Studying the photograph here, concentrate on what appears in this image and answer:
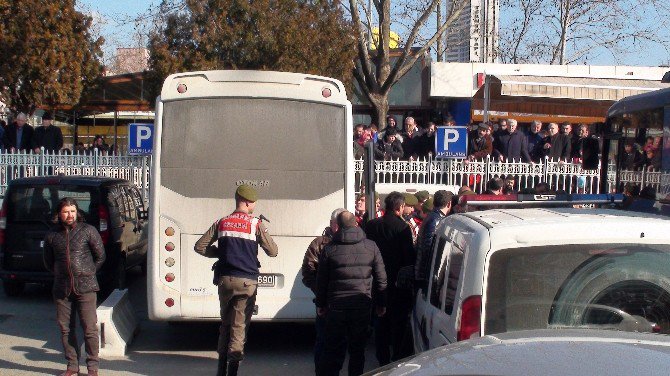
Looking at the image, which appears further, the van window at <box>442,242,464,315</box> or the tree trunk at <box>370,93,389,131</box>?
the tree trunk at <box>370,93,389,131</box>

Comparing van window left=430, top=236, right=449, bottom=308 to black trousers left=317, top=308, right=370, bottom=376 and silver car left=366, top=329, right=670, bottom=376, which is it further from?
silver car left=366, top=329, right=670, bottom=376

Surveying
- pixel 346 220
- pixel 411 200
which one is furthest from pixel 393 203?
pixel 411 200

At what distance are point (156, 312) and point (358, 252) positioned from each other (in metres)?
3.34

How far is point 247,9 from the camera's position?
75.7 ft

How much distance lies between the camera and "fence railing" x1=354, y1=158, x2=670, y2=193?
18.5 m

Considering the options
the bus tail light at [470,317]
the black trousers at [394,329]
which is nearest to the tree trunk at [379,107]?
the black trousers at [394,329]

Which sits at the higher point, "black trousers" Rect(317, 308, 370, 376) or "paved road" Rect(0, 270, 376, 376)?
"black trousers" Rect(317, 308, 370, 376)

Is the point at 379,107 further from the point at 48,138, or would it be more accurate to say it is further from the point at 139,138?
the point at 139,138

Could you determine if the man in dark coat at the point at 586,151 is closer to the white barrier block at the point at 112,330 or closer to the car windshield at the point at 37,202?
the car windshield at the point at 37,202

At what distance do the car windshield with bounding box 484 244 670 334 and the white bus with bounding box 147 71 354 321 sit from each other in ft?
18.1

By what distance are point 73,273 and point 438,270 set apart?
3986 millimetres

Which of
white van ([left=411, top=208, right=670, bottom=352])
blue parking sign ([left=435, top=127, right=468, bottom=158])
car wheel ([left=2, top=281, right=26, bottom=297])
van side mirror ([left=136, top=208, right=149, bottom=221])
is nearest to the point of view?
white van ([left=411, top=208, right=670, bottom=352])

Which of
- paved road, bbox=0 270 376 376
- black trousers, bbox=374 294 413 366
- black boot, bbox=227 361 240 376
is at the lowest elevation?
paved road, bbox=0 270 376 376

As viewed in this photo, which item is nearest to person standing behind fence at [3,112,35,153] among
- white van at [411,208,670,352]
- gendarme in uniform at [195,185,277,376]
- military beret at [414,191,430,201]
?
military beret at [414,191,430,201]
